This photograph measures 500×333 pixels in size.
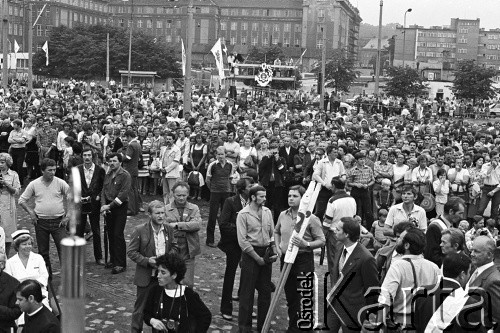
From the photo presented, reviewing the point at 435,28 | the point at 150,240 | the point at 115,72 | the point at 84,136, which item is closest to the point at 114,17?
the point at 115,72

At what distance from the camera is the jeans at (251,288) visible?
773 cm

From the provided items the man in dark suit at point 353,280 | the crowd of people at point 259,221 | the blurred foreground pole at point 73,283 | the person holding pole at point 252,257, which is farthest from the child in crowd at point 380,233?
the blurred foreground pole at point 73,283

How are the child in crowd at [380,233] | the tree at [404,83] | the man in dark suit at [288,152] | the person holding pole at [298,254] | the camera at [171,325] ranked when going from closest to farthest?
the camera at [171,325] < the person holding pole at [298,254] < the child in crowd at [380,233] < the man in dark suit at [288,152] < the tree at [404,83]

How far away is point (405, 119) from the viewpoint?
31.8m

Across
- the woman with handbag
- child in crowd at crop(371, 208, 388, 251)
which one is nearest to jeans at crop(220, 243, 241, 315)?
child in crowd at crop(371, 208, 388, 251)

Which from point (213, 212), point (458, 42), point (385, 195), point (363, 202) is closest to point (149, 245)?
point (213, 212)

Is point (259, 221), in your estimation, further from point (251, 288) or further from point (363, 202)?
point (363, 202)

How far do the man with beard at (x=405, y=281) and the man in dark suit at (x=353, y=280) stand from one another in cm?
45

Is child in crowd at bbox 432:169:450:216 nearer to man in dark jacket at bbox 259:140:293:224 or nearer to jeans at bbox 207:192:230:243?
man in dark jacket at bbox 259:140:293:224

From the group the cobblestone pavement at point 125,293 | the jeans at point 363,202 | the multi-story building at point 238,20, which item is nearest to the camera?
the cobblestone pavement at point 125,293

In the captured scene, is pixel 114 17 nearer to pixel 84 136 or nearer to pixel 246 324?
pixel 84 136

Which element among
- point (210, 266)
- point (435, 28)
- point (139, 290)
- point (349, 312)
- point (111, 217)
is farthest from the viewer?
point (435, 28)

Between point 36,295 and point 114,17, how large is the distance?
125m

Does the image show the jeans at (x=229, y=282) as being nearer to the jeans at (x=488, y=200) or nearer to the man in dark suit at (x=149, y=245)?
the man in dark suit at (x=149, y=245)
